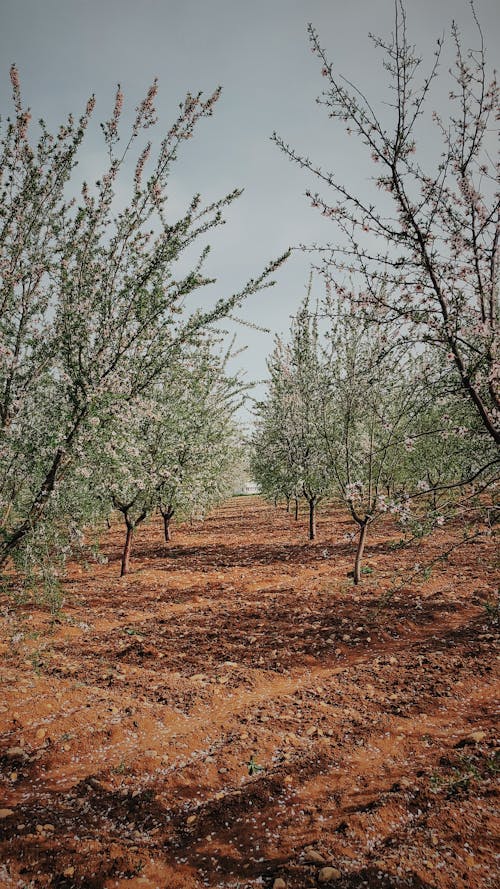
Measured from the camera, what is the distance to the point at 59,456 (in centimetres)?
373

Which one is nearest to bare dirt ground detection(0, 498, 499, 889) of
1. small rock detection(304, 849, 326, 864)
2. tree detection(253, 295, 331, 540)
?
small rock detection(304, 849, 326, 864)

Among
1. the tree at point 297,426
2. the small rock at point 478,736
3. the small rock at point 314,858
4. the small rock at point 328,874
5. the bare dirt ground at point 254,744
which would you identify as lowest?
the bare dirt ground at point 254,744

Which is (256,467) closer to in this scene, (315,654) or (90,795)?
(315,654)

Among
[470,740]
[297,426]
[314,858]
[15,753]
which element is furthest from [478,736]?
[297,426]

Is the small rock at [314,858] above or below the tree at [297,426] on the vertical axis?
below

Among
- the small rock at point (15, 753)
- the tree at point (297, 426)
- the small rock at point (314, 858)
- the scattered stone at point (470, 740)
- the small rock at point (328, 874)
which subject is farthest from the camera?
the tree at point (297, 426)

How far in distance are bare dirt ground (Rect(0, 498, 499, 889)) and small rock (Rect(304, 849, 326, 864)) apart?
11 mm

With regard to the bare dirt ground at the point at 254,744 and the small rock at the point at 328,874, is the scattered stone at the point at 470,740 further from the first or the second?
the small rock at the point at 328,874

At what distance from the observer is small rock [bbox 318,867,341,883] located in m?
2.89

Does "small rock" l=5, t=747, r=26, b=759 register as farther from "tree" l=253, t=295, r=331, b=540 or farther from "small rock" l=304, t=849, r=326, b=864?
"tree" l=253, t=295, r=331, b=540

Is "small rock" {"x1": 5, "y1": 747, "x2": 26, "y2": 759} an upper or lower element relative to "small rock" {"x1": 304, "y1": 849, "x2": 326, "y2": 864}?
lower

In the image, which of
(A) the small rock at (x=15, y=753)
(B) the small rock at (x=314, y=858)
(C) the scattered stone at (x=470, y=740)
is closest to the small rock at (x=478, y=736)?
(C) the scattered stone at (x=470, y=740)

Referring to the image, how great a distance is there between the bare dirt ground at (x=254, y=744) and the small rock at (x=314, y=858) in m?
0.01

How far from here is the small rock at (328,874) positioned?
2.89m
